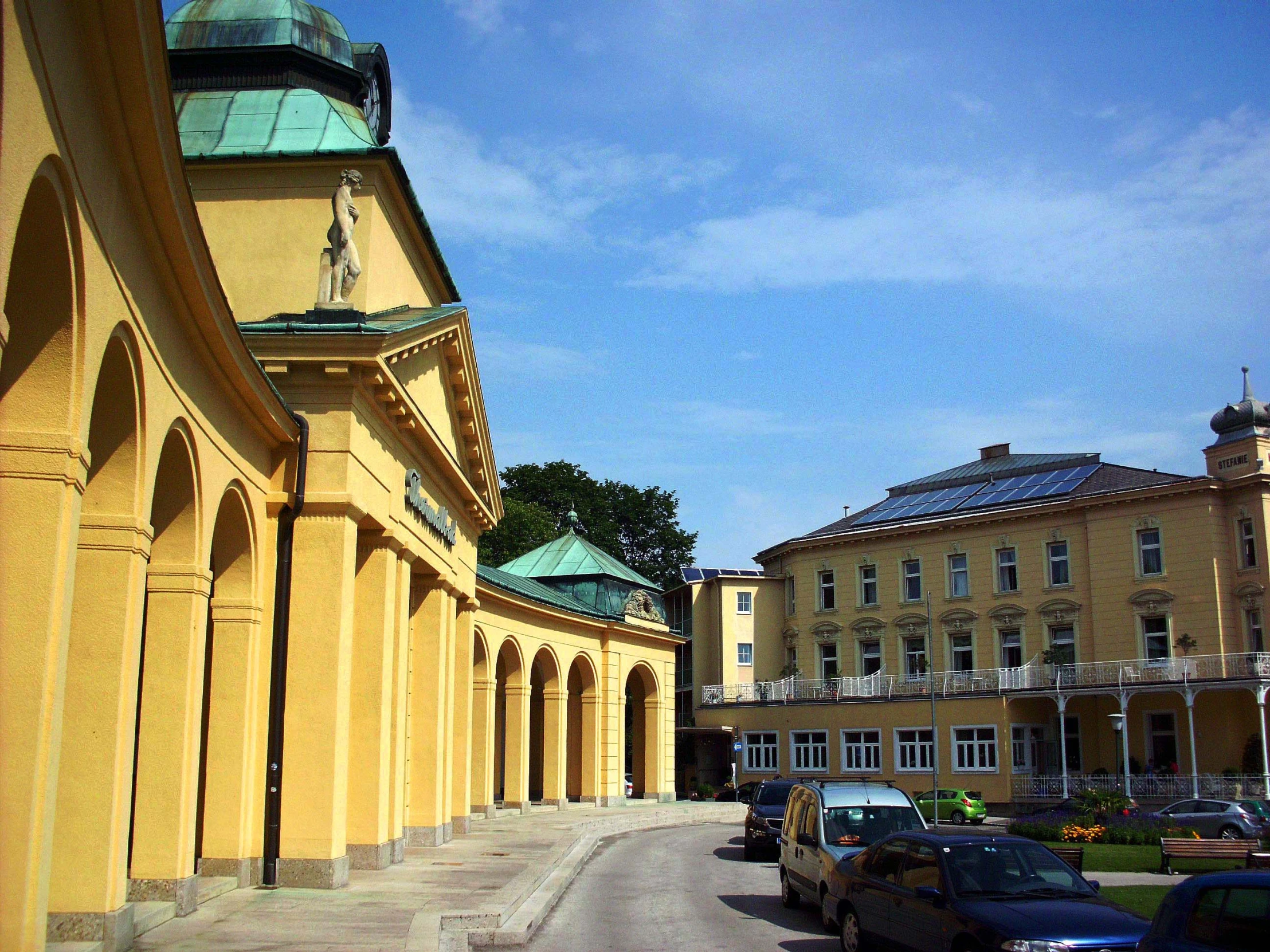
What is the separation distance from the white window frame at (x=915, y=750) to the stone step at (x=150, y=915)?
37.5 meters

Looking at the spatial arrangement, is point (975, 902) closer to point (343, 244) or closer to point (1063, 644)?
point (343, 244)

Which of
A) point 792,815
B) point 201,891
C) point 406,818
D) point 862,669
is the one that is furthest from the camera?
point 862,669

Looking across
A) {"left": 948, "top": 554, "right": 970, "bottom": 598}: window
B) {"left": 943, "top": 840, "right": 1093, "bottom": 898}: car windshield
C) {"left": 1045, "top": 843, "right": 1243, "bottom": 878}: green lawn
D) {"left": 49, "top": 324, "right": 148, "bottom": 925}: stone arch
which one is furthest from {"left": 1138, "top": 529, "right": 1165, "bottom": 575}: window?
{"left": 49, "top": 324, "right": 148, "bottom": 925}: stone arch

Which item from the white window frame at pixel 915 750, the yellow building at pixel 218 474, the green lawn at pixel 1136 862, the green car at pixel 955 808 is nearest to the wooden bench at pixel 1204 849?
the green lawn at pixel 1136 862

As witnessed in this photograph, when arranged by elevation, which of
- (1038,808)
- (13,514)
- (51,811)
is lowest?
(1038,808)

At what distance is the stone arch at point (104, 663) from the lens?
11.0 m

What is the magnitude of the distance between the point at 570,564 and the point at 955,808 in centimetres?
1704

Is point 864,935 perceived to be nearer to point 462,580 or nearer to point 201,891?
point 201,891

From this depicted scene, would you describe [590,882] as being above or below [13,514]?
below

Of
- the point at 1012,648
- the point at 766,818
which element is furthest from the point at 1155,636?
the point at 766,818

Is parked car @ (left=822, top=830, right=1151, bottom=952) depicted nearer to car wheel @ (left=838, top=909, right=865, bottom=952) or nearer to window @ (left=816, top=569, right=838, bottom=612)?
car wheel @ (left=838, top=909, right=865, bottom=952)

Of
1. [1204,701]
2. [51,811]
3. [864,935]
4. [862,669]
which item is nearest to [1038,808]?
[1204,701]

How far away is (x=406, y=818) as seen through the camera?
23.8m

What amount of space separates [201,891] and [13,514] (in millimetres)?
7552
